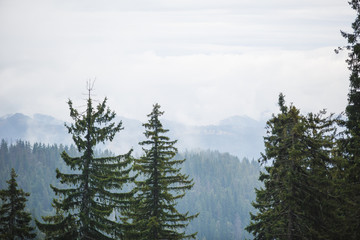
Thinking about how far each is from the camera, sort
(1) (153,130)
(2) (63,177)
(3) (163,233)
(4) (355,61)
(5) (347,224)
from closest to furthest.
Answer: (5) (347,224), (4) (355,61), (2) (63,177), (3) (163,233), (1) (153,130)

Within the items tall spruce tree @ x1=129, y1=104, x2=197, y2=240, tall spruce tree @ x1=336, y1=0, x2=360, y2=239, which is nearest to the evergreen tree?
tall spruce tree @ x1=129, y1=104, x2=197, y2=240

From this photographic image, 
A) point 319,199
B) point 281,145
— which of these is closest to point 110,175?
point 281,145

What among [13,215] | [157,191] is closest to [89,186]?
[157,191]

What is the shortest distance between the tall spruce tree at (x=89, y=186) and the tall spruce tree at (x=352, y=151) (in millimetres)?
10141

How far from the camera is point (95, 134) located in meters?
17.1

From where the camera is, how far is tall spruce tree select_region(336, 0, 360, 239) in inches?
511

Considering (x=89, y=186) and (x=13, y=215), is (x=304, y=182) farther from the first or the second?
(x=13, y=215)

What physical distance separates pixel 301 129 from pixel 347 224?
14.4ft

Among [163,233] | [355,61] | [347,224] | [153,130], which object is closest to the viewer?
[347,224]

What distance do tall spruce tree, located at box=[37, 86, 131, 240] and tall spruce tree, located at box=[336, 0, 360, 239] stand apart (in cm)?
1014

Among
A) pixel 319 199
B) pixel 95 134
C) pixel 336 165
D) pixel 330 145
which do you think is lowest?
pixel 319 199

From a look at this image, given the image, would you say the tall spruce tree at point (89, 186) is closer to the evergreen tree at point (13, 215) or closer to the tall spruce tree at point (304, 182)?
the evergreen tree at point (13, 215)

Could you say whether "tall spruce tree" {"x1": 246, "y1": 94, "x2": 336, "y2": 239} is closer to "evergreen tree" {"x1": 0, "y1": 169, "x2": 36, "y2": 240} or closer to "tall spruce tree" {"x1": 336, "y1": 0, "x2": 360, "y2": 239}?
"tall spruce tree" {"x1": 336, "y1": 0, "x2": 360, "y2": 239}

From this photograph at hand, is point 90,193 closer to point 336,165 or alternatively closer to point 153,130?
point 153,130
